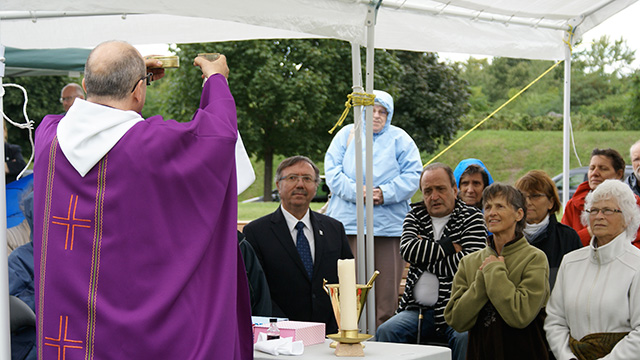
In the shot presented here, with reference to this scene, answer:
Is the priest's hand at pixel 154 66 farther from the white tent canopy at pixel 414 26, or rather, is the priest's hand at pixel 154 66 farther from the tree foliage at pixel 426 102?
the tree foliage at pixel 426 102

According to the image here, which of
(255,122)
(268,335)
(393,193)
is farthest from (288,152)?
(268,335)

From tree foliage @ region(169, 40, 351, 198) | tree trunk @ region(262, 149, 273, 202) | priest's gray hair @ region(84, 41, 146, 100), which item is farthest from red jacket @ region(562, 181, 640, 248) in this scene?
tree trunk @ region(262, 149, 273, 202)

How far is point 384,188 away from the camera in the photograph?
4.93m

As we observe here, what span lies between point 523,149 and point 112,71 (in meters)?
24.4

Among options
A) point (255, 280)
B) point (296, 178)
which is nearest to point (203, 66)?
point (255, 280)

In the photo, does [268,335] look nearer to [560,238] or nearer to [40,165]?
[40,165]

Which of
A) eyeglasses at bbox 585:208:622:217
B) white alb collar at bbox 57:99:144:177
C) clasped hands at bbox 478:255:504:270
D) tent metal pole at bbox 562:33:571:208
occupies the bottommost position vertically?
clasped hands at bbox 478:255:504:270

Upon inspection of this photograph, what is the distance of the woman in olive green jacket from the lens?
3.60 meters

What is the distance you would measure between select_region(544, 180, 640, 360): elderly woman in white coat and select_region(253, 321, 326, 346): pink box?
4.27 ft

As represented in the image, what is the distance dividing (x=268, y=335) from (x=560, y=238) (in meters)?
2.07

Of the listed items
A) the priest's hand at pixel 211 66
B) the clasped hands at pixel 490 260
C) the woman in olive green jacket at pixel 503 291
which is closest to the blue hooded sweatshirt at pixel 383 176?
the woman in olive green jacket at pixel 503 291

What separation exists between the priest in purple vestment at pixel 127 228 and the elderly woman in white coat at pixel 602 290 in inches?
78.2

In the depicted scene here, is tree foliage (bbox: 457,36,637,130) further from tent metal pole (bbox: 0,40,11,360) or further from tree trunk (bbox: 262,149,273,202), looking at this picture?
tent metal pole (bbox: 0,40,11,360)

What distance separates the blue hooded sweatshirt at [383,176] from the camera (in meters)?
4.95
